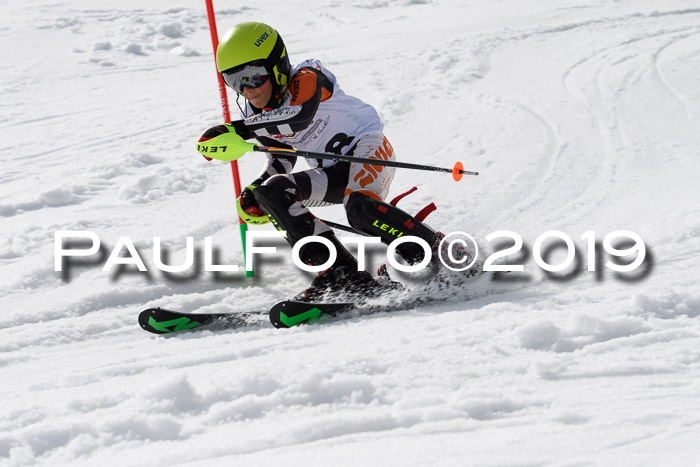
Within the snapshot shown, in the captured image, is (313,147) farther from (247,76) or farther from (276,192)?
(247,76)

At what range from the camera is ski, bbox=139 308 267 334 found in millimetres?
3375

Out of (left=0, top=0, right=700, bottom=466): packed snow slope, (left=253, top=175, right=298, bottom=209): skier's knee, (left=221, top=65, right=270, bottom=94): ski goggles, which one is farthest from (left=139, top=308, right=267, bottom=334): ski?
(left=221, top=65, right=270, bottom=94): ski goggles

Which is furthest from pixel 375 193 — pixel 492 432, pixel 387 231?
pixel 492 432

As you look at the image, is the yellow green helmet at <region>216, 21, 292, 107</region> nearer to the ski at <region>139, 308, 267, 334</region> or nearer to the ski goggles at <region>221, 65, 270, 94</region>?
the ski goggles at <region>221, 65, 270, 94</region>

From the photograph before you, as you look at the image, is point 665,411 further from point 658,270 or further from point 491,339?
point 658,270

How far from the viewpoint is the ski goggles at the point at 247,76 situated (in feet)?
11.6

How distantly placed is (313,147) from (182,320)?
1251 mm

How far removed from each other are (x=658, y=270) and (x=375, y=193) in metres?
1.53

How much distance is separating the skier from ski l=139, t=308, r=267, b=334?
35 centimetres

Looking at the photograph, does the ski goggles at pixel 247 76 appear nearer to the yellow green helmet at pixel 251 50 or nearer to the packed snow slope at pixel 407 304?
the yellow green helmet at pixel 251 50

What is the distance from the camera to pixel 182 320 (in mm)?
3404

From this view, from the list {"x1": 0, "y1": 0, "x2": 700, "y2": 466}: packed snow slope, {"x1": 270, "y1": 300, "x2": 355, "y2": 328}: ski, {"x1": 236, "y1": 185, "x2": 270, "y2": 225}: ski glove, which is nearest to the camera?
{"x1": 0, "y1": 0, "x2": 700, "y2": 466}: packed snow slope

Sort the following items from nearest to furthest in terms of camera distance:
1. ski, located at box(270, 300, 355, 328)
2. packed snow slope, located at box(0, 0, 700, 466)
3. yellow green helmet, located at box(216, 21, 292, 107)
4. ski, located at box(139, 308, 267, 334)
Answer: packed snow slope, located at box(0, 0, 700, 466)
ski, located at box(270, 300, 355, 328)
ski, located at box(139, 308, 267, 334)
yellow green helmet, located at box(216, 21, 292, 107)

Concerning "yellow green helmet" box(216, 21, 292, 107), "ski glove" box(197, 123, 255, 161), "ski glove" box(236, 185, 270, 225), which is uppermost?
"yellow green helmet" box(216, 21, 292, 107)
